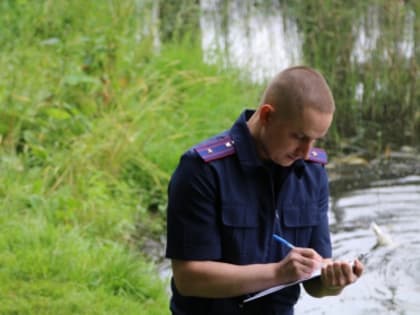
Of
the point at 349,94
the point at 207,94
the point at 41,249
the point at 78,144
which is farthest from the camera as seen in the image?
the point at 349,94

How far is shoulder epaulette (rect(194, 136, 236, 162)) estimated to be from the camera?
2.90 meters

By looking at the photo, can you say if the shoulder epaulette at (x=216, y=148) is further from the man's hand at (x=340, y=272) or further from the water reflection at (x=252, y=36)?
the water reflection at (x=252, y=36)

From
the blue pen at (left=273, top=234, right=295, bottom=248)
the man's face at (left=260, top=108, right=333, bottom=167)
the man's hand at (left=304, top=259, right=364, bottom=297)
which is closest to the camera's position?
the man's hand at (left=304, top=259, right=364, bottom=297)

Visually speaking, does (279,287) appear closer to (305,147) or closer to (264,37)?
(305,147)

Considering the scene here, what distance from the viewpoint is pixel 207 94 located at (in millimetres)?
7672

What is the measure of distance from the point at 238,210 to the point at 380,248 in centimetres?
300

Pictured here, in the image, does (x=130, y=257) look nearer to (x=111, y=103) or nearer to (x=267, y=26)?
(x=111, y=103)

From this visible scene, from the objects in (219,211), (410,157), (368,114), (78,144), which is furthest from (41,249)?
(368,114)

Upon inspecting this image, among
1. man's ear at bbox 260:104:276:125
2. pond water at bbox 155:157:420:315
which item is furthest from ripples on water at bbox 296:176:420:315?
man's ear at bbox 260:104:276:125

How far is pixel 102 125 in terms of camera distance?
6.45 meters

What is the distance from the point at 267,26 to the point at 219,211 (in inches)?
257

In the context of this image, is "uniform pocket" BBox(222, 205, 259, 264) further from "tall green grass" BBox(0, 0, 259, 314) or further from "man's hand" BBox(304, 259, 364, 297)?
"tall green grass" BBox(0, 0, 259, 314)

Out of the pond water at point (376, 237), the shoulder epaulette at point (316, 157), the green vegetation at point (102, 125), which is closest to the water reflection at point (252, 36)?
the green vegetation at point (102, 125)

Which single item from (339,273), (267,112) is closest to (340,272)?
(339,273)
